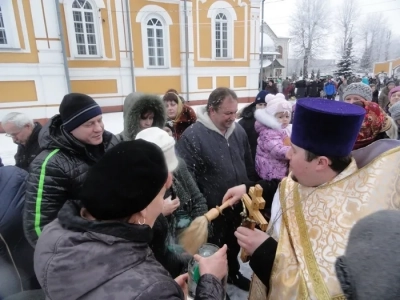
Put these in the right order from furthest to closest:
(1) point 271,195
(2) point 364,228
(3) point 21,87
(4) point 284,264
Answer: (3) point 21,87, (1) point 271,195, (4) point 284,264, (2) point 364,228

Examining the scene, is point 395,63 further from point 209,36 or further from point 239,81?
point 209,36

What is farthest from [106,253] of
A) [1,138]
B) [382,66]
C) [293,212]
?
[382,66]

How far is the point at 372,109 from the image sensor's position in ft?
5.52

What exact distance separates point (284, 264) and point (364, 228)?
0.67 m

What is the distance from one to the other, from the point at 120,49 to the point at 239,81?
6.78m

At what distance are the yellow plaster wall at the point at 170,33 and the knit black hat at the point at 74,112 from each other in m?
12.4

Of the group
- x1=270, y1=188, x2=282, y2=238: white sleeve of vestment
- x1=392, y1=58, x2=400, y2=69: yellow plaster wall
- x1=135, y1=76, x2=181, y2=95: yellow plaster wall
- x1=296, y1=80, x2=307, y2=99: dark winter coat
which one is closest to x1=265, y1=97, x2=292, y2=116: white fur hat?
x1=270, y1=188, x2=282, y2=238: white sleeve of vestment

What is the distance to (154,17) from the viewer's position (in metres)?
13.8

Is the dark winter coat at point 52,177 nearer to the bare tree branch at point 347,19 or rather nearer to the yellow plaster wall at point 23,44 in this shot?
the yellow plaster wall at point 23,44

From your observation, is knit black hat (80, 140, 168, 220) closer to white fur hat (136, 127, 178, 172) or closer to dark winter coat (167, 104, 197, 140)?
white fur hat (136, 127, 178, 172)

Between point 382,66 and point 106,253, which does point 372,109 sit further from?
point 382,66

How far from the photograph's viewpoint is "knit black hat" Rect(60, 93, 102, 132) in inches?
72.7

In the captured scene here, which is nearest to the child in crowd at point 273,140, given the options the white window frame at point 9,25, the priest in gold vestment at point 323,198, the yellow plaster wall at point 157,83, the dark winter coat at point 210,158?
the dark winter coat at point 210,158

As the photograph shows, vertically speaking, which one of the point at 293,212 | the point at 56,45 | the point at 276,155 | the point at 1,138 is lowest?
the point at 1,138
